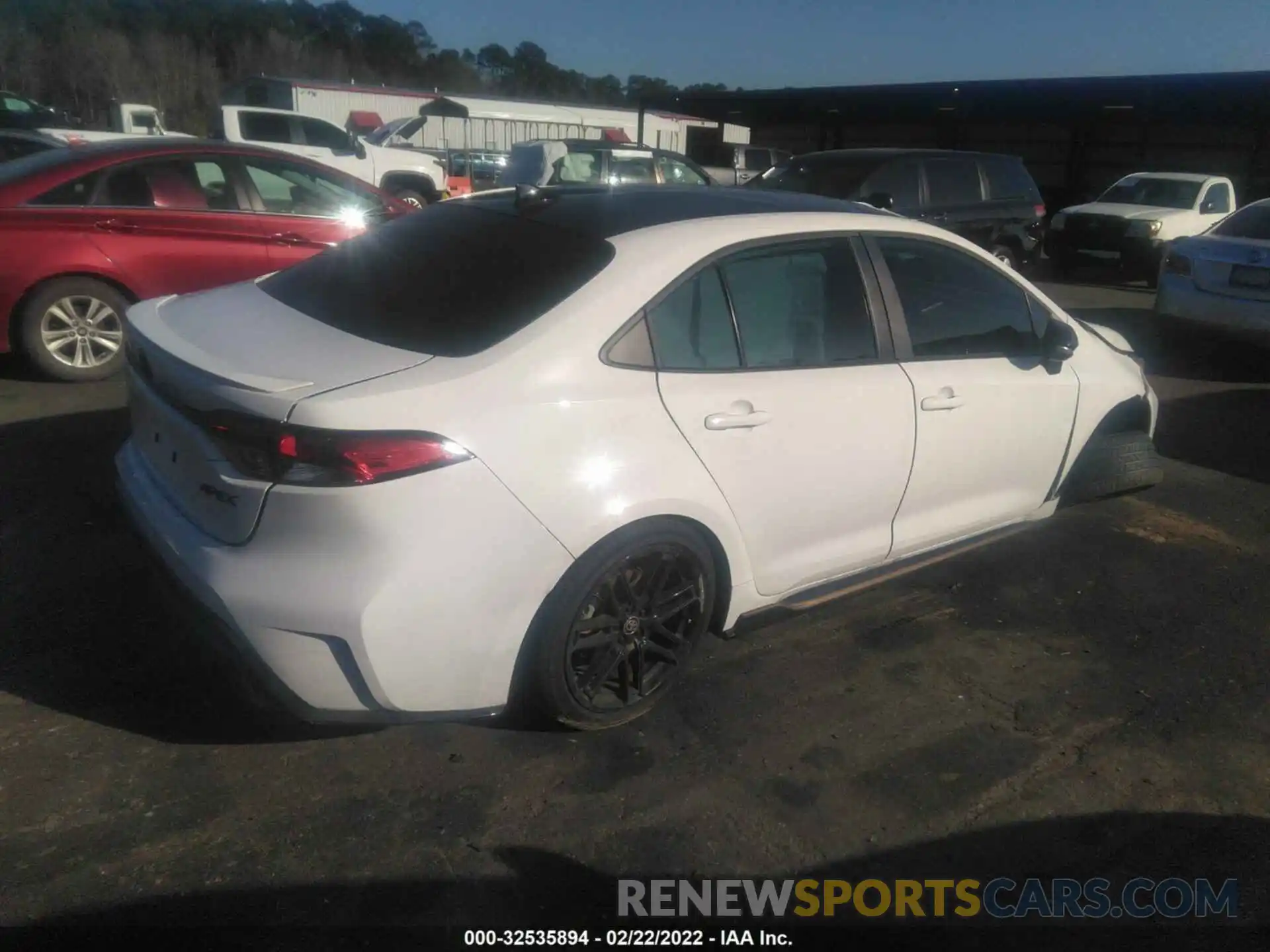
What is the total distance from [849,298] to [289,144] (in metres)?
16.5

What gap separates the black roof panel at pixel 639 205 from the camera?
11.0 ft

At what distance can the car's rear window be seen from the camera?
116 inches

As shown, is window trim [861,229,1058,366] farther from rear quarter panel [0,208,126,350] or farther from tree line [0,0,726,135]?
tree line [0,0,726,135]

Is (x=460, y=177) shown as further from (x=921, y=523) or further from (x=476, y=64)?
(x=476, y=64)

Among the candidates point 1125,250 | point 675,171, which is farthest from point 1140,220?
point 675,171

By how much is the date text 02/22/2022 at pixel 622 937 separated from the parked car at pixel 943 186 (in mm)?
8727

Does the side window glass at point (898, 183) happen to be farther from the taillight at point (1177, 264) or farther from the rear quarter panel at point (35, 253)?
the rear quarter panel at point (35, 253)

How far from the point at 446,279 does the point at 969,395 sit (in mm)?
1975

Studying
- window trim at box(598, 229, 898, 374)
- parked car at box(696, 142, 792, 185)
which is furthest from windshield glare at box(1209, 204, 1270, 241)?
parked car at box(696, 142, 792, 185)

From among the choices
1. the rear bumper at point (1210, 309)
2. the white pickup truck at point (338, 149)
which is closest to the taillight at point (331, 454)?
the rear bumper at point (1210, 309)

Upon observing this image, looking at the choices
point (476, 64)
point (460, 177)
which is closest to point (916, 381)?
point (460, 177)

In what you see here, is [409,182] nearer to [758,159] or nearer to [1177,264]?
[1177,264]

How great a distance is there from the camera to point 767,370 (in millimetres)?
3279

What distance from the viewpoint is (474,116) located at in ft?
90.2
